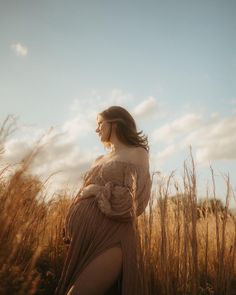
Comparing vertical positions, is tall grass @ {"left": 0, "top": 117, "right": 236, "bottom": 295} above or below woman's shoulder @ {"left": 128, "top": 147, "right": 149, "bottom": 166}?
below

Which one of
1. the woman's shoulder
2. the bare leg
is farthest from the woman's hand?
the bare leg

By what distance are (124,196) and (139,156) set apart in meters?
0.44

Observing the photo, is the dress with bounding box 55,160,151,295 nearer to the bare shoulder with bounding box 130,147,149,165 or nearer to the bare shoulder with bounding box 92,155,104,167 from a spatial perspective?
the bare shoulder with bounding box 130,147,149,165

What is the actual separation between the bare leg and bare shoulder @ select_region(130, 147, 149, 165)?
74cm

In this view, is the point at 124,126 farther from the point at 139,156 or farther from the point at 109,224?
the point at 109,224

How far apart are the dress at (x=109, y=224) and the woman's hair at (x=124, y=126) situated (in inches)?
13.4

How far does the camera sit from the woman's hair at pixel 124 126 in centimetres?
314

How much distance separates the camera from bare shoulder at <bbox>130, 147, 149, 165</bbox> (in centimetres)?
288

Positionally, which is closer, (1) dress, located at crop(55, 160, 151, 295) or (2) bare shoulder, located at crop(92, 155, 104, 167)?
(1) dress, located at crop(55, 160, 151, 295)

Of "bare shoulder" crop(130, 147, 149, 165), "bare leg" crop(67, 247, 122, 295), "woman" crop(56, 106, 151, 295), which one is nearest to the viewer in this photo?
"bare leg" crop(67, 247, 122, 295)

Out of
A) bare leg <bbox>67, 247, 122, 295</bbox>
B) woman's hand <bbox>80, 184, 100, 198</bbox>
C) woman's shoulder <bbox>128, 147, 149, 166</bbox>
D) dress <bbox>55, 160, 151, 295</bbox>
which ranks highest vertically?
woman's shoulder <bbox>128, 147, 149, 166</bbox>

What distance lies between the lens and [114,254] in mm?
2516

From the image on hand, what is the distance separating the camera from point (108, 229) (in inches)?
104

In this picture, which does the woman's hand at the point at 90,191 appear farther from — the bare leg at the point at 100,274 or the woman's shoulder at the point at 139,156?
the bare leg at the point at 100,274
